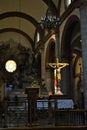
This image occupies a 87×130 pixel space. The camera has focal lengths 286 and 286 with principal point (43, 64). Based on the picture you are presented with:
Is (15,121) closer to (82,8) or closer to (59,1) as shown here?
(82,8)

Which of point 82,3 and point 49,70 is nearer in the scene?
point 82,3

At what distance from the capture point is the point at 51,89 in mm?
22844

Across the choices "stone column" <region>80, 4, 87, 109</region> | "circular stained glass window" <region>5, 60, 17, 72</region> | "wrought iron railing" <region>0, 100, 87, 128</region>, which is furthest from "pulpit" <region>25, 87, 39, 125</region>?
"circular stained glass window" <region>5, 60, 17, 72</region>

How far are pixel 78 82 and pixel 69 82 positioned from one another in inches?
443

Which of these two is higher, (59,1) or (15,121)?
(59,1)

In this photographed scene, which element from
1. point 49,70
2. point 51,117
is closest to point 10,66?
point 49,70

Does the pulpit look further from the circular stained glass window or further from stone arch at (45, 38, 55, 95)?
the circular stained glass window

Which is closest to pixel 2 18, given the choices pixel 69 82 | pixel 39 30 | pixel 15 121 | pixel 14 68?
pixel 39 30

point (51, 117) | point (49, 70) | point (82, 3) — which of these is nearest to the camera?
point (51, 117)

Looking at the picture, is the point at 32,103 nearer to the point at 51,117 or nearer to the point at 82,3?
the point at 51,117

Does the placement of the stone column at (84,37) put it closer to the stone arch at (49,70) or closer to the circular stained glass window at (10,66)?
the stone arch at (49,70)

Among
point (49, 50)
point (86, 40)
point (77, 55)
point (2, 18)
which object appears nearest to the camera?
point (86, 40)

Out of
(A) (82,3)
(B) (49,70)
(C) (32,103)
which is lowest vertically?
(C) (32,103)

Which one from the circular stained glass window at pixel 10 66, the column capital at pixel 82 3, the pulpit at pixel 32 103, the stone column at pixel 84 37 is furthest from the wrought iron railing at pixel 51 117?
the circular stained glass window at pixel 10 66
